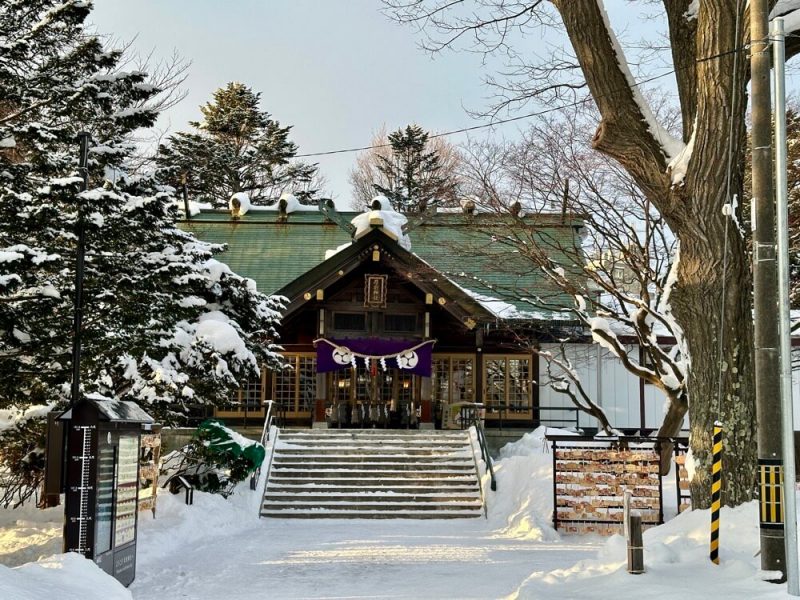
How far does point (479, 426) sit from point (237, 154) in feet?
95.4

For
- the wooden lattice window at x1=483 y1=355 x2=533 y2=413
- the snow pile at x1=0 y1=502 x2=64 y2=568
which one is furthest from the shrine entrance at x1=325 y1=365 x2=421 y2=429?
the snow pile at x1=0 y1=502 x2=64 y2=568

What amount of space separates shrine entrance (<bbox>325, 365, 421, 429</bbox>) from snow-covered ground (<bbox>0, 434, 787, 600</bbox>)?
24.7ft

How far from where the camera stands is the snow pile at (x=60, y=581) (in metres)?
6.48

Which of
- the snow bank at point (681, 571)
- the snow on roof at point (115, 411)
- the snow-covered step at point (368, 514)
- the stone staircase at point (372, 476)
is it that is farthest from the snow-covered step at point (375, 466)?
the snow on roof at point (115, 411)

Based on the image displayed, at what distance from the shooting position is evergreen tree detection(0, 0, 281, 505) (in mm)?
12500

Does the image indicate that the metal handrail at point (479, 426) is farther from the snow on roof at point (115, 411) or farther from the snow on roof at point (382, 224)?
the snow on roof at point (115, 411)

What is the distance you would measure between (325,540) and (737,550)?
667 centimetres

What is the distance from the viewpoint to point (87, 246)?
42.8ft

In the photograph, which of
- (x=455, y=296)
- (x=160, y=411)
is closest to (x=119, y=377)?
(x=160, y=411)

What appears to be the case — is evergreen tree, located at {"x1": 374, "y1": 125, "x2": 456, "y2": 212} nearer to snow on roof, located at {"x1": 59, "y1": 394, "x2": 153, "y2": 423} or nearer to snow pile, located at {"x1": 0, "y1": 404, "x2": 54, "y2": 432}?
snow pile, located at {"x1": 0, "y1": 404, "x2": 54, "y2": 432}

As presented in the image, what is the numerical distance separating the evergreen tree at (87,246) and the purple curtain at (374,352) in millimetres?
8051

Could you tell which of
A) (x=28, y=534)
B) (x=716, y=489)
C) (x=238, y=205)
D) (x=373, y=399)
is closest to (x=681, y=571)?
(x=716, y=489)

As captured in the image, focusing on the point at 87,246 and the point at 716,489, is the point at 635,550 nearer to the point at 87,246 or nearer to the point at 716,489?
the point at 716,489

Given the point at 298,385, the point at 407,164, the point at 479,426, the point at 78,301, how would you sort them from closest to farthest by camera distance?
the point at 78,301, the point at 479,426, the point at 298,385, the point at 407,164
